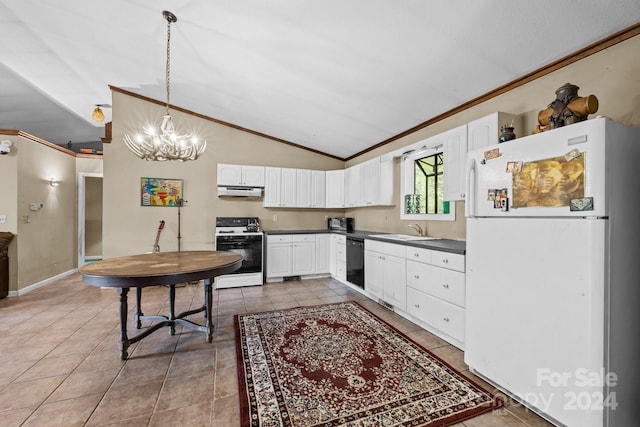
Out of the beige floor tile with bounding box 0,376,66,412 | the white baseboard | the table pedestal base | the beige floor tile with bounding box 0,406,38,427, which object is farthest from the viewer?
the white baseboard

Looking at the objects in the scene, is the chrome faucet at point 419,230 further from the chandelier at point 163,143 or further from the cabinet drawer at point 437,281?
the chandelier at point 163,143

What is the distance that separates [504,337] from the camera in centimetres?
177

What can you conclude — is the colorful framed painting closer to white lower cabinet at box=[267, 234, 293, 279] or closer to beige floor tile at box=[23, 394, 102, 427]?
white lower cabinet at box=[267, 234, 293, 279]

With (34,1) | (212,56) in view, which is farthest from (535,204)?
(34,1)

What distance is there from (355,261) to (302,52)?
2927 millimetres

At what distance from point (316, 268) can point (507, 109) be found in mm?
3699

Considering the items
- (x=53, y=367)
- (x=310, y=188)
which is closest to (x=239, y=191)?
(x=310, y=188)

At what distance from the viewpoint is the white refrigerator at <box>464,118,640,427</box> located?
1.34 m

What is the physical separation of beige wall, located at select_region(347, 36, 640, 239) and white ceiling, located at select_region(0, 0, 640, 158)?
5.6 inches

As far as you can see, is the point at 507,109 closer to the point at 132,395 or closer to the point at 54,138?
the point at 132,395

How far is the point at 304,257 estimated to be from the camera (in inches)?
→ 194

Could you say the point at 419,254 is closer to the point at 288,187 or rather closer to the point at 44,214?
the point at 288,187

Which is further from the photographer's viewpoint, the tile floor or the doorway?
the doorway

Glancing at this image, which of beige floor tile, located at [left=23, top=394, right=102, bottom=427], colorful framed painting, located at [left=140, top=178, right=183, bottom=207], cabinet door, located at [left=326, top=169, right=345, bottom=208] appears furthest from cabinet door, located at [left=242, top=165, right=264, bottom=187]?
beige floor tile, located at [left=23, top=394, right=102, bottom=427]
